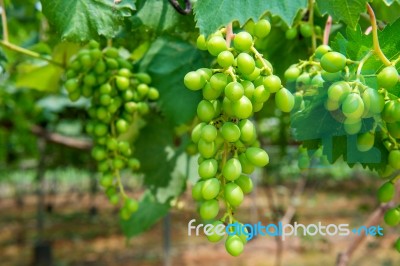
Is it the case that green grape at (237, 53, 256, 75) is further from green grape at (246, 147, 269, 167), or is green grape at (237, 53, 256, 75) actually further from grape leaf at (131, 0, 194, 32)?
grape leaf at (131, 0, 194, 32)

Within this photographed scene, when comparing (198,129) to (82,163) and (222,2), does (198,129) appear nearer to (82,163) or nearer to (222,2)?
(222,2)

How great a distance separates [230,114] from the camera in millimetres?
820

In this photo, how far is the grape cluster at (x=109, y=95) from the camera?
1.23 meters

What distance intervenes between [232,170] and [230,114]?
0.32 ft

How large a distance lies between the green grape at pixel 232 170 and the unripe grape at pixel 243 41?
18 centimetres

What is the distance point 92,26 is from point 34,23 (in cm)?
311

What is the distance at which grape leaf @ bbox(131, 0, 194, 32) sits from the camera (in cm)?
116

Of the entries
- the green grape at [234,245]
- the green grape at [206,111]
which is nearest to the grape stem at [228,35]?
the green grape at [206,111]

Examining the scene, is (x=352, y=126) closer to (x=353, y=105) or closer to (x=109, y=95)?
(x=353, y=105)

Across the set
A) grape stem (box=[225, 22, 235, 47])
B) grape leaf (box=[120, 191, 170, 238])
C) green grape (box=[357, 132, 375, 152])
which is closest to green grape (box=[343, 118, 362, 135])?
green grape (box=[357, 132, 375, 152])

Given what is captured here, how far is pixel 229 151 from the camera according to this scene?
0.86m

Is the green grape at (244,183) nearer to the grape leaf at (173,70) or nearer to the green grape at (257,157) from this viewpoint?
the green grape at (257,157)

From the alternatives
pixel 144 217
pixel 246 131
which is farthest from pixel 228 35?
→ pixel 144 217

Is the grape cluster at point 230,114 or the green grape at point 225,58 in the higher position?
the green grape at point 225,58
